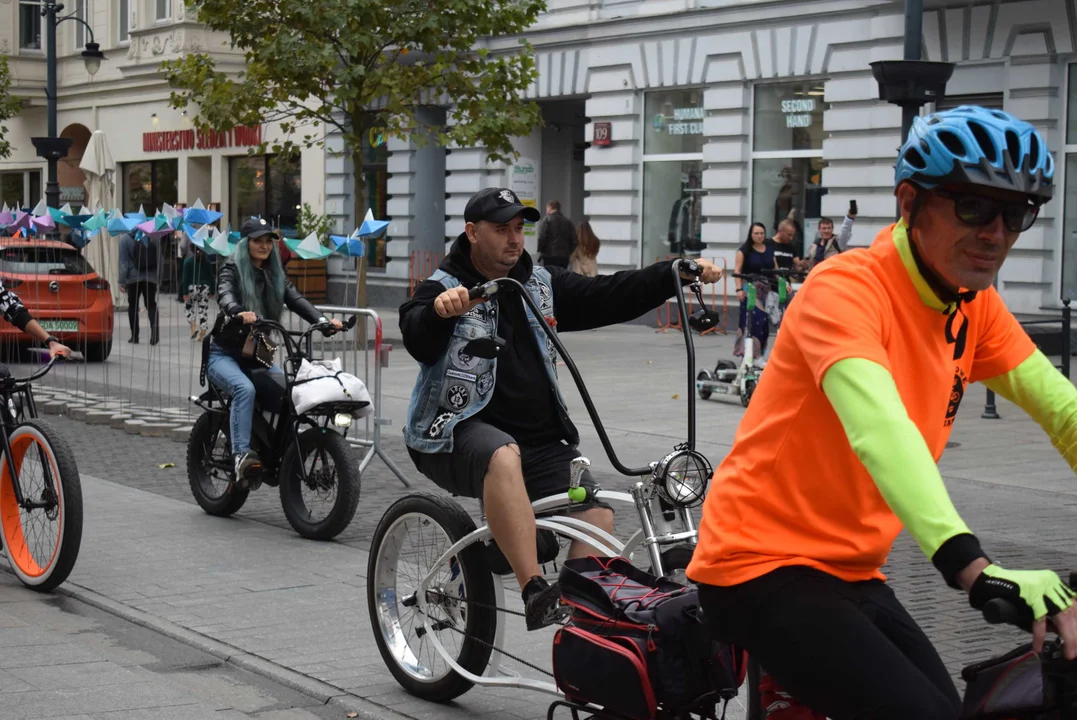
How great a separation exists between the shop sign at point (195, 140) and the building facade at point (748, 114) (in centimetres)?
585

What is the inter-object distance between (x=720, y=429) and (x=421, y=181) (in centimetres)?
1791

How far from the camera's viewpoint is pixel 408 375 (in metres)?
17.4

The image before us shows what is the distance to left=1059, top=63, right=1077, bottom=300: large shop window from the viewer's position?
19312 mm

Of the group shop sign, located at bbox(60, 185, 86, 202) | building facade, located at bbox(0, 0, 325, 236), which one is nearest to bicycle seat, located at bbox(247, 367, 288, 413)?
building facade, located at bbox(0, 0, 325, 236)

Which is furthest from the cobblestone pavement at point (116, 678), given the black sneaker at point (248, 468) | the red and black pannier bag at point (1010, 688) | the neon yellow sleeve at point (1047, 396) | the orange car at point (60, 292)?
the orange car at point (60, 292)

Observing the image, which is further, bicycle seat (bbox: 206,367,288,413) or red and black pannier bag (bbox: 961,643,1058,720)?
bicycle seat (bbox: 206,367,288,413)

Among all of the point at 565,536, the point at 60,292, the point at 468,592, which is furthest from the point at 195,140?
the point at 565,536

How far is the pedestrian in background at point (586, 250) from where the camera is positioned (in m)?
23.7

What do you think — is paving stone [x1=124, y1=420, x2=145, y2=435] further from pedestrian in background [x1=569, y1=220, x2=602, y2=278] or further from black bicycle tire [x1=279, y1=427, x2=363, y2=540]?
pedestrian in background [x1=569, y1=220, x2=602, y2=278]

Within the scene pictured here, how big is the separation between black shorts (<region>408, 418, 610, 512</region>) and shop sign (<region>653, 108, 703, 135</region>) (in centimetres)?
1997

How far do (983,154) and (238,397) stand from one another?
663 cm

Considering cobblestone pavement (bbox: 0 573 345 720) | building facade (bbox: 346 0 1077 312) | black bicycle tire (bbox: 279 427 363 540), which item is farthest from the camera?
building facade (bbox: 346 0 1077 312)

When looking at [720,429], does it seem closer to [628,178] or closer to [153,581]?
[153,581]

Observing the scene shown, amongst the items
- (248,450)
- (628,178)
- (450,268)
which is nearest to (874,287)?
(450,268)
